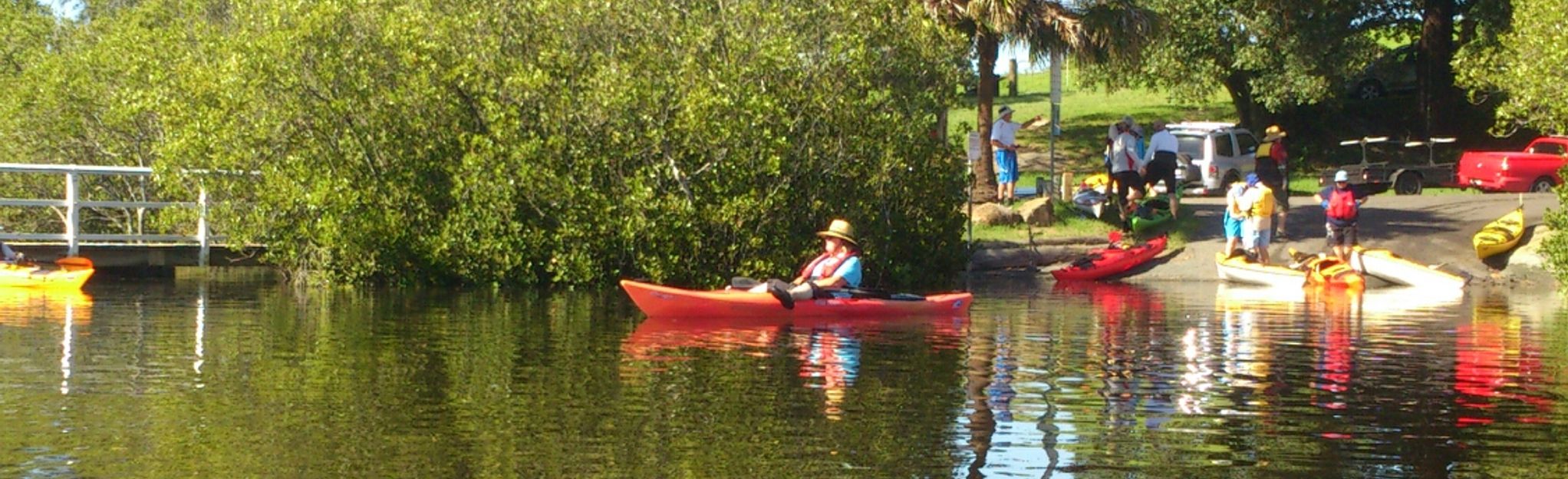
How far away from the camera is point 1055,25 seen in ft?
104

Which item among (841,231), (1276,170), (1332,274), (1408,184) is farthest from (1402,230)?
(841,231)

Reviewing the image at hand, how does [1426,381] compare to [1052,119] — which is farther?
[1052,119]

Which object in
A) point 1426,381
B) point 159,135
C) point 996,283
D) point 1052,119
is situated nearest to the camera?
point 1426,381

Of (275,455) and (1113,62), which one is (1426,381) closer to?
(275,455)

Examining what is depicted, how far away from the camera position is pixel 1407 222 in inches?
1249

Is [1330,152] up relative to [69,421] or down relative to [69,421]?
up

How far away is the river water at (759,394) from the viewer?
10258 mm

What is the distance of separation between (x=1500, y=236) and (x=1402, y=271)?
2328 millimetres

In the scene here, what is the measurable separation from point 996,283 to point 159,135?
13.6 m

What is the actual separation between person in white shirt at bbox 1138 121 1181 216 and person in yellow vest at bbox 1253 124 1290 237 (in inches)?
55.1

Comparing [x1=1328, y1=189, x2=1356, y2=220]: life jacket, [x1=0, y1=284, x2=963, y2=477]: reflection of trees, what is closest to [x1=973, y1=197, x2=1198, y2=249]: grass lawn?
[x1=1328, y1=189, x2=1356, y2=220]: life jacket

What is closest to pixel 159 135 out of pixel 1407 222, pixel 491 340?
pixel 491 340

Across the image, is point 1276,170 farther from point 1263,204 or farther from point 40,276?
point 40,276

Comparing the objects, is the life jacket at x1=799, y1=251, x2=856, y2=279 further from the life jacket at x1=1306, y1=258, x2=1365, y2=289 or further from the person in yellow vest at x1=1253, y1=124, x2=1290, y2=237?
the person in yellow vest at x1=1253, y1=124, x2=1290, y2=237
